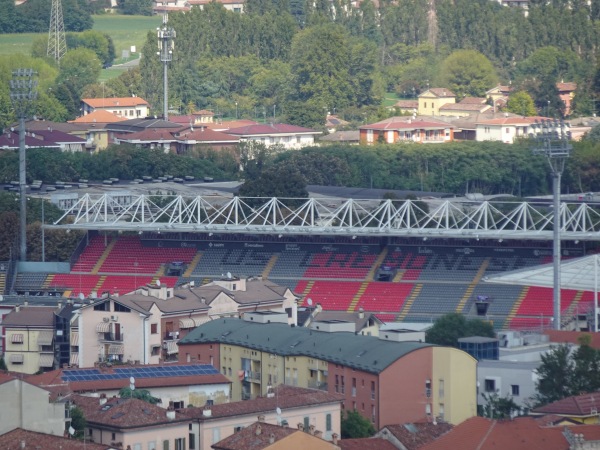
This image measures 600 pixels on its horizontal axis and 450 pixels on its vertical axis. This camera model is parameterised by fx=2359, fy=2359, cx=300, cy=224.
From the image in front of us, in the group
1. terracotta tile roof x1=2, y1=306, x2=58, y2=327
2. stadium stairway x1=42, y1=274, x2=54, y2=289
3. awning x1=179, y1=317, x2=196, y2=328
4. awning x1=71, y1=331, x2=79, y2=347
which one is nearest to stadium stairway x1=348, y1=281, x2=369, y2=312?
awning x1=179, y1=317, x2=196, y2=328

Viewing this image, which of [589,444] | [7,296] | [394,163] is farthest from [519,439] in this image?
[394,163]

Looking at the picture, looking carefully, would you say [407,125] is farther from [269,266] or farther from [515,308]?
[515,308]

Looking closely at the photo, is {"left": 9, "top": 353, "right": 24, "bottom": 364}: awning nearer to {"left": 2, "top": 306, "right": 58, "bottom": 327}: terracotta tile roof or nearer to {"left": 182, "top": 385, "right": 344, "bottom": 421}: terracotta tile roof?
{"left": 2, "top": 306, "right": 58, "bottom": 327}: terracotta tile roof

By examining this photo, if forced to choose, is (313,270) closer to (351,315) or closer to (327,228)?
(327,228)

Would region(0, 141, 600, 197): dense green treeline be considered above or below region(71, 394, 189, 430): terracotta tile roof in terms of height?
above

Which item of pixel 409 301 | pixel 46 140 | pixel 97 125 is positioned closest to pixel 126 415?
pixel 409 301
